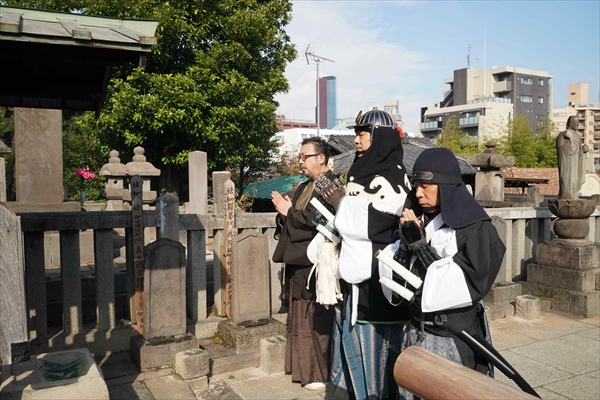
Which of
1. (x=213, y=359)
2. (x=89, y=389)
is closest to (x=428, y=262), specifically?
(x=89, y=389)

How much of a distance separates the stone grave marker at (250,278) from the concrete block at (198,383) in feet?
2.57

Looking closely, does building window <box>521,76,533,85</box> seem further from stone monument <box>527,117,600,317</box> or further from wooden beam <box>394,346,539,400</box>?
wooden beam <box>394,346,539,400</box>

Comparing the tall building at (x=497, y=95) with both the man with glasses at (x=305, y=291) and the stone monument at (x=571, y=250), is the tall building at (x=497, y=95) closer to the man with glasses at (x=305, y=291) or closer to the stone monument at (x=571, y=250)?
the stone monument at (x=571, y=250)

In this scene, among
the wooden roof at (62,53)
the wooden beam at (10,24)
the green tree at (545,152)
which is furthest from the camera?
the green tree at (545,152)

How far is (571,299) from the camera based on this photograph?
6.92 metres

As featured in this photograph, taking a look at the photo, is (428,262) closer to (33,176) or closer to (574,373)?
(574,373)

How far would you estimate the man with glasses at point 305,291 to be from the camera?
426 centimetres

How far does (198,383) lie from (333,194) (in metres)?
2.02

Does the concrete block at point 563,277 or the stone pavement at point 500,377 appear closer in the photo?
the stone pavement at point 500,377

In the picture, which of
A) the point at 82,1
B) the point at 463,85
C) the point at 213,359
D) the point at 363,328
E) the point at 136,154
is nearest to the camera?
the point at 363,328

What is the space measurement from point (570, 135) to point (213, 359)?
564 centimetres

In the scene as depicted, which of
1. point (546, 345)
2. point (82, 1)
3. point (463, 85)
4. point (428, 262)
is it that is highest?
point (463, 85)

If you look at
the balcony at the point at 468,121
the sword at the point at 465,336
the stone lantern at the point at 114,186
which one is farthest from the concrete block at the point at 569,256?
the balcony at the point at 468,121

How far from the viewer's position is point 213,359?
466cm
